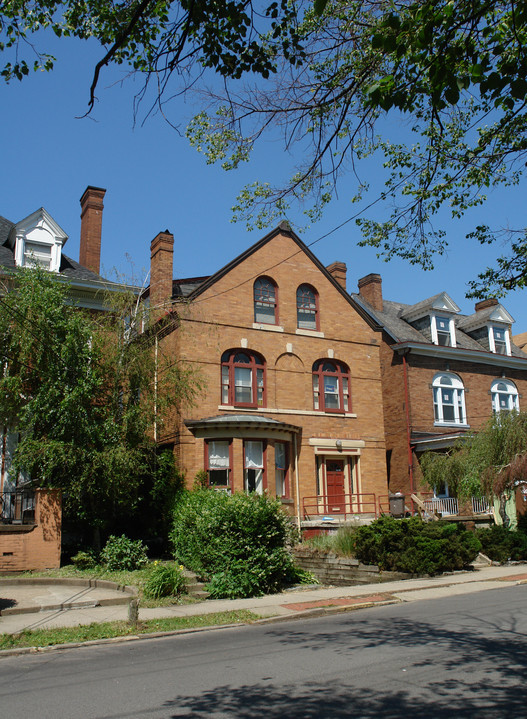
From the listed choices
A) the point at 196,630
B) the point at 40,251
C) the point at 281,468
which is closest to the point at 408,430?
the point at 281,468

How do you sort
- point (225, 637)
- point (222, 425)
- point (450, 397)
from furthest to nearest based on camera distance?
1. point (450, 397)
2. point (222, 425)
3. point (225, 637)

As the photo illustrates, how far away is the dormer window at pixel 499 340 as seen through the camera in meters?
34.1

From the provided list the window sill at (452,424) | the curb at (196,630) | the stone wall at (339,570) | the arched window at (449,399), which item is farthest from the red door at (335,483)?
the curb at (196,630)

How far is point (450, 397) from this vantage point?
1241 inches

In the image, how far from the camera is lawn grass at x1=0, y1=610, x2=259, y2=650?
9.69m

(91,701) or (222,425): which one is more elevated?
(222,425)

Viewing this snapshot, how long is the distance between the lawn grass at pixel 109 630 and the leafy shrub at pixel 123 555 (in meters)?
5.89

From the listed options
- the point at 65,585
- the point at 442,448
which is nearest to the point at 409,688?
the point at 65,585

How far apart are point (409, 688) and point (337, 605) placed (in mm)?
6625

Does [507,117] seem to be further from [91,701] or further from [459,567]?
[459,567]

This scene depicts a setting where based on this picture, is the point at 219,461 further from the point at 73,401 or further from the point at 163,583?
the point at 163,583

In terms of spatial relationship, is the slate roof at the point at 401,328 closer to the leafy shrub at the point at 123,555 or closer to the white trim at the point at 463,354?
the white trim at the point at 463,354

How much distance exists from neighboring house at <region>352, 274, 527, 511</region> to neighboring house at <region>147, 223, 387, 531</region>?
3.09m

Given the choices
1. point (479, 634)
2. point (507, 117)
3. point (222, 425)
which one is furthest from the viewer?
point (222, 425)
